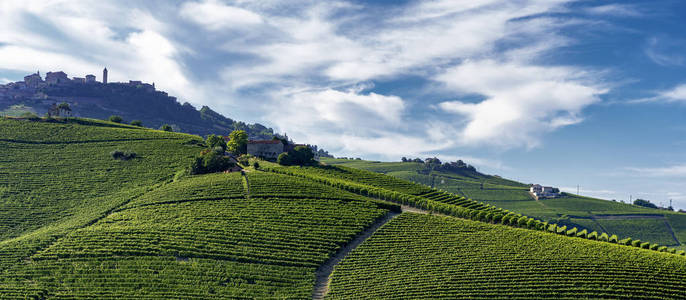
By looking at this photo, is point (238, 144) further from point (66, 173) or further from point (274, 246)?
point (274, 246)

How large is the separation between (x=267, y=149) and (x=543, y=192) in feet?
428

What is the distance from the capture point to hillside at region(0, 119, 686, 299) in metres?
46.1

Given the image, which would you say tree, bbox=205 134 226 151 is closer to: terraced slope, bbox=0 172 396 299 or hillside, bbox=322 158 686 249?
terraced slope, bbox=0 172 396 299

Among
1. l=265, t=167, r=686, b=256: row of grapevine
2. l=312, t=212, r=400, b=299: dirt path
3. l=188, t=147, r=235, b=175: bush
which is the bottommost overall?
l=312, t=212, r=400, b=299: dirt path

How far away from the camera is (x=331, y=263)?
169ft

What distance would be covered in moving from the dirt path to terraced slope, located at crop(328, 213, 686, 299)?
103 cm

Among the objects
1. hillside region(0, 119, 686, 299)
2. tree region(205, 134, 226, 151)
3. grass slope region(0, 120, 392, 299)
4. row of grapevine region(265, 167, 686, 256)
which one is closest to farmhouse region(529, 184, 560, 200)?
row of grapevine region(265, 167, 686, 256)

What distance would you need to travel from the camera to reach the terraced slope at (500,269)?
44.2m

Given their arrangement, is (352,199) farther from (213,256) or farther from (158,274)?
(158,274)

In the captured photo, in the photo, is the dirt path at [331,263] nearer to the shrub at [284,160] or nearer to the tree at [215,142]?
the shrub at [284,160]

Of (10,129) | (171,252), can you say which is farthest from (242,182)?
(10,129)

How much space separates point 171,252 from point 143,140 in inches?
2312

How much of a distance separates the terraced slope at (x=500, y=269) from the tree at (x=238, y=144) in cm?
5285

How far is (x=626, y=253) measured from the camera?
51.0 metres
